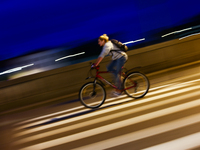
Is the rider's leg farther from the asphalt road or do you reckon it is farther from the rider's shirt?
the asphalt road

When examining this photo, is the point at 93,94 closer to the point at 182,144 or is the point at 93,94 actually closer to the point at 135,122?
the point at 135,122

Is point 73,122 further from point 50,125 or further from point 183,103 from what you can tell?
point 183,103

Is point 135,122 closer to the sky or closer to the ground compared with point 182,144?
closer to the sky

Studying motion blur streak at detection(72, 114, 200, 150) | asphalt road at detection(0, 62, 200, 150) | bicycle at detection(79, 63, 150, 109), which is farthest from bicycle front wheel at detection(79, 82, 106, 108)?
motion blur streak at detection(72, 114, 200, 150)

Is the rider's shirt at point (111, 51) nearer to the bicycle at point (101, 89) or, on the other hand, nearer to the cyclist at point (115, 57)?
the cyclist at point (115, 57)

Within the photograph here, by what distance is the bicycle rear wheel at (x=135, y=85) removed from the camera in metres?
6.27

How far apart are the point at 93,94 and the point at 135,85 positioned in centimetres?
116

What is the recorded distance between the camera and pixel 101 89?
6.22 m

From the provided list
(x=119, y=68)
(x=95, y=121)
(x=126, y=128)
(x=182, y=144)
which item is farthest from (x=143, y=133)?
(x=119, y=68)

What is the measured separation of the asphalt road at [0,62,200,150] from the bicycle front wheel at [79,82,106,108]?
0.21m

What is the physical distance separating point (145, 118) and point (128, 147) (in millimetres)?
1255

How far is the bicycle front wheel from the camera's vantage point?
6.18 m

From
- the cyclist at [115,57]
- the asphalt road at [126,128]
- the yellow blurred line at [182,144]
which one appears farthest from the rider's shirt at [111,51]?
the yellow blurred line at [182,144]

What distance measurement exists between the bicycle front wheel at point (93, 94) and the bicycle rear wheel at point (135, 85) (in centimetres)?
66
